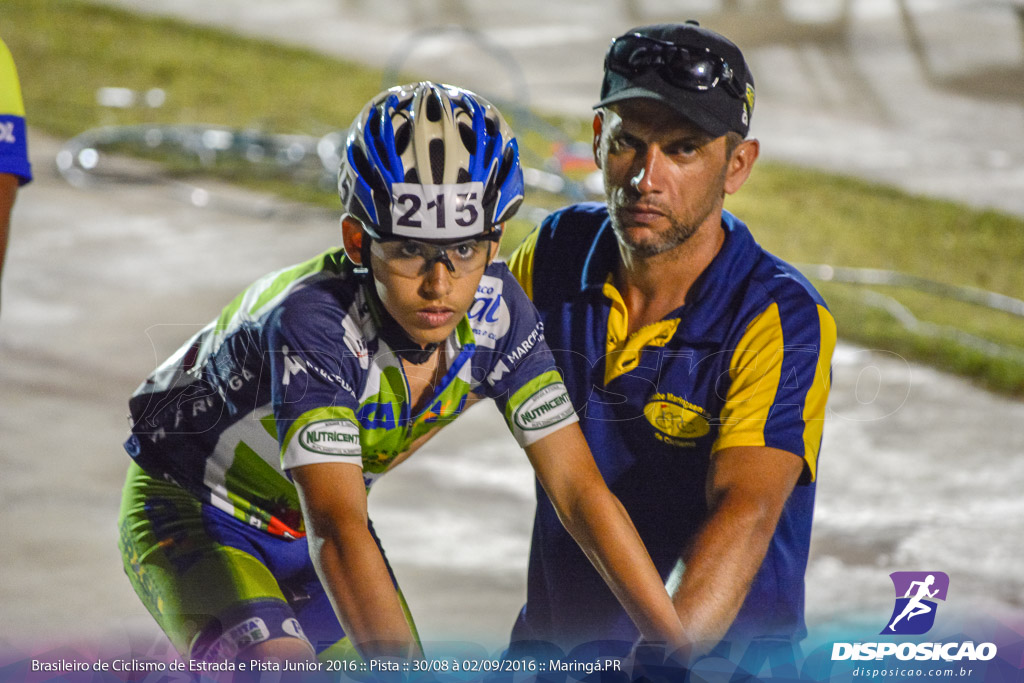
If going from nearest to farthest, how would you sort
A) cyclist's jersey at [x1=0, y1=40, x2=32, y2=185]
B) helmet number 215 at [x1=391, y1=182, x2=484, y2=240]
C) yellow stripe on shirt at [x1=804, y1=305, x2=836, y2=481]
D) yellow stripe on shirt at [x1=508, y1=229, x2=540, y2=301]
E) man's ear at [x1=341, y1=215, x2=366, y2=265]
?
helmet number 215 at [x1=391, y1=182, x2=484, y2=240] → man's ear at [x1=341, y1=215, x2=366, y2=265] → cyclist's jersey at [x1=0, y1=40, x2=32, y2=185] → yellow stripe on shirt at [x1=804, y1=305, x2=836, y2=481] → yellow stripe on shirt at [x1=508, y1=229, x2=540, y2=301]

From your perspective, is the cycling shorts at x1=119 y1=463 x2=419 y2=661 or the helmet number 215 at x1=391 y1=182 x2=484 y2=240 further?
the cycling shorts at x1=119 y1=463 x2=419 y2=661

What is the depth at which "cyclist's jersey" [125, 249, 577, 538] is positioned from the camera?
2047 mm

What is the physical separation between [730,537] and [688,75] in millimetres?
886

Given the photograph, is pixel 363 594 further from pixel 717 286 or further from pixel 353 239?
pixel 717 286

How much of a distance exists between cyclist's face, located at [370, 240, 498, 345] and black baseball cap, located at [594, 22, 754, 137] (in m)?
0.52

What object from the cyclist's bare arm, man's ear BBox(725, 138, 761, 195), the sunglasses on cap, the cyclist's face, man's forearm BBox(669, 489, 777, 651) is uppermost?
the sunglasses on cap

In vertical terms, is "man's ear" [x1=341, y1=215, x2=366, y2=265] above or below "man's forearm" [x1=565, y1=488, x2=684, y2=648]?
above

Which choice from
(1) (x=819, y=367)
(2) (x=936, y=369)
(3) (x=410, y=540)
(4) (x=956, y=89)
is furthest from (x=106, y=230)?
(4) (x=956, y=89)

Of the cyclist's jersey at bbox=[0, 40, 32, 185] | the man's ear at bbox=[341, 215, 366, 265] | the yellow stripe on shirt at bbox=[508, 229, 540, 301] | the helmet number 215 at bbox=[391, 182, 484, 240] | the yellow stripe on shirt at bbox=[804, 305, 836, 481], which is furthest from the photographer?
the yellow stripe on shirt at bbox=[508, 229, 540, 301]

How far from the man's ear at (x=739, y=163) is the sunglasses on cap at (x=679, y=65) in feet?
0.45

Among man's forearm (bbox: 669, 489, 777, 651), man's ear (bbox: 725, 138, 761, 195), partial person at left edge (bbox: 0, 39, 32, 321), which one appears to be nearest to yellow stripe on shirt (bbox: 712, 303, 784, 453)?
man's forearm (bbox: 669, 489, 777, 651)

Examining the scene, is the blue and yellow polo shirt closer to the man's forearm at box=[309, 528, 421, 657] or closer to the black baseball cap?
the black baseball cap

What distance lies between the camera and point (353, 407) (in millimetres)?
2082

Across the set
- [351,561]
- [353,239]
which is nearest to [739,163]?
[353,239]
